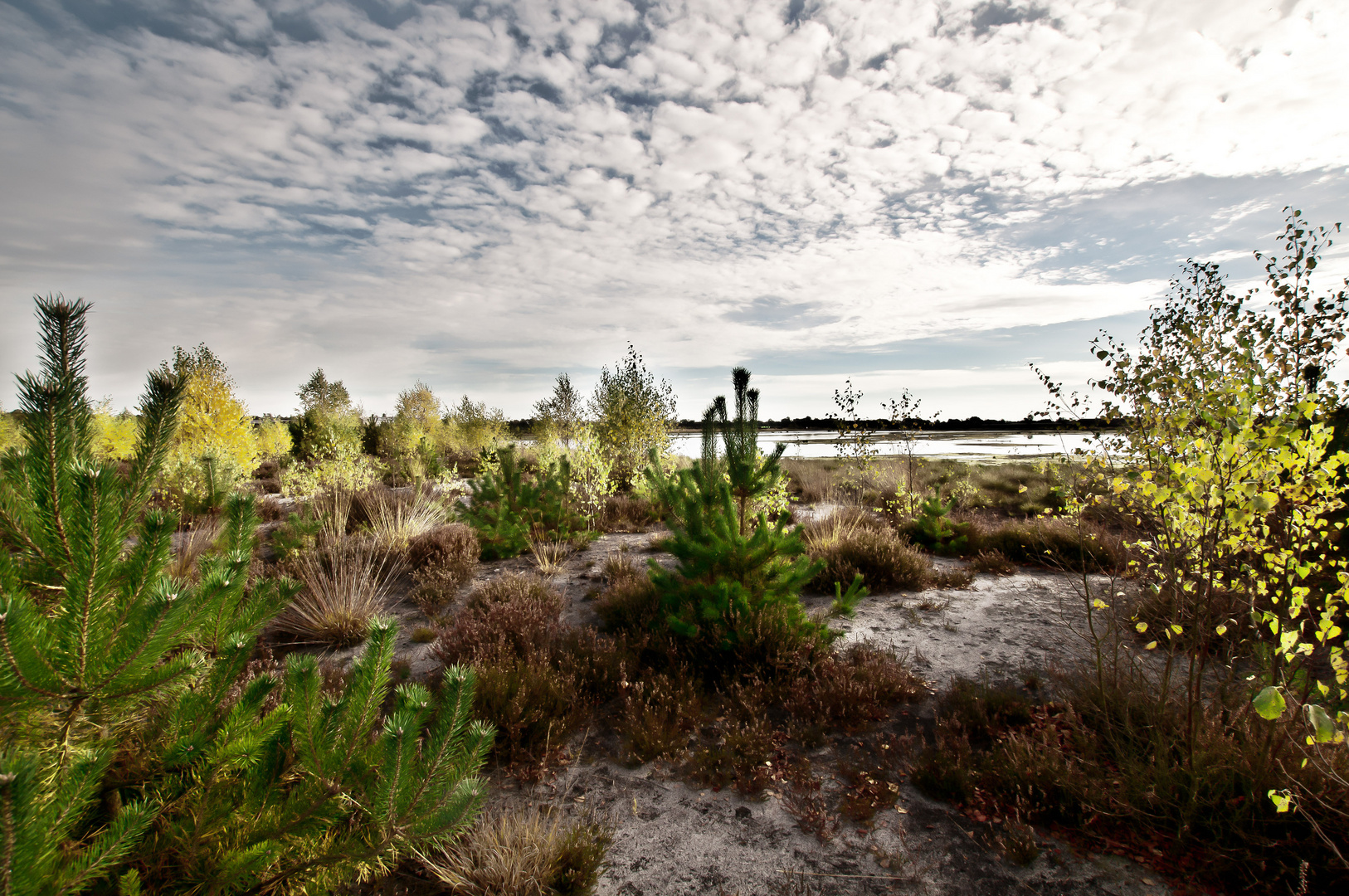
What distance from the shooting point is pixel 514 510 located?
27.5 ft

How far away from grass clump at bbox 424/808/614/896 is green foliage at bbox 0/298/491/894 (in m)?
0.62

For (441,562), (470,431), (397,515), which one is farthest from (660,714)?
(470,431)

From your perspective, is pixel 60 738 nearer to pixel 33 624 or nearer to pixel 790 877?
pixel 33 624

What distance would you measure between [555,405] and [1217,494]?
30.5 meters

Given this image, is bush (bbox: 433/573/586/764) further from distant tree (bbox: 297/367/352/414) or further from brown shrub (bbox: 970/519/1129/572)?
distant tree (bbox: 297/367/352/414)

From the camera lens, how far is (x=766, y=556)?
4.52m

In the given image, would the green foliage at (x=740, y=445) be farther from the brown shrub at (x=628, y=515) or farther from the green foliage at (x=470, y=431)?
the green foliage at (x=470, y=431)

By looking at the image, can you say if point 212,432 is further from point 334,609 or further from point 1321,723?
point 1321,723

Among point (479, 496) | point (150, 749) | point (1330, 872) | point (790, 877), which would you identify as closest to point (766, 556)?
point (790, 877)

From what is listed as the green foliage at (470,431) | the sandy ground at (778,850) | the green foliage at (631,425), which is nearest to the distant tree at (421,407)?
the green foliage at (470,431)

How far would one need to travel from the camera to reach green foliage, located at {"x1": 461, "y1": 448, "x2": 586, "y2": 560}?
7.98 m

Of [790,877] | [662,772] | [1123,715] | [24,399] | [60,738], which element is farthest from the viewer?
[662,772]

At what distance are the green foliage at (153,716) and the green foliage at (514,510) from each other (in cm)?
569

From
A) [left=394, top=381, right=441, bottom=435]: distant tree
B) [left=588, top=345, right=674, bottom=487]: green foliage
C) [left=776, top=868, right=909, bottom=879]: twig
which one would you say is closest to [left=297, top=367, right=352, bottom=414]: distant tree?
[left=394, top=381, right=441, bottom=435]: distant tree
